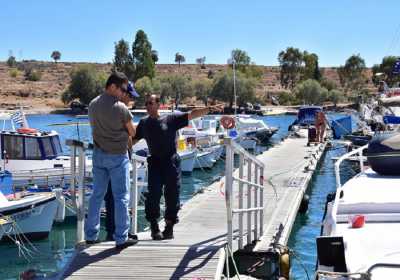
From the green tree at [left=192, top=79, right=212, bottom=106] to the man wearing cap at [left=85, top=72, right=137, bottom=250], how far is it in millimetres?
114925

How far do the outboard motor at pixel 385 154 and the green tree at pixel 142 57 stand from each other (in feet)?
403

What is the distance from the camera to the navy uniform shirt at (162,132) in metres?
8.51

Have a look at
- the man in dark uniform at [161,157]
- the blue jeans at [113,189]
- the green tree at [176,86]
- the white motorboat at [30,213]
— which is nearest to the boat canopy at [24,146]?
the white motorboat at [30,213]

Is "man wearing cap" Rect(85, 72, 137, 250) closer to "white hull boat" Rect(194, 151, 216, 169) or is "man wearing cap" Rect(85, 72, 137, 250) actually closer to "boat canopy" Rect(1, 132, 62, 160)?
"boat canopy" Rect(1, 132, 62, 160)

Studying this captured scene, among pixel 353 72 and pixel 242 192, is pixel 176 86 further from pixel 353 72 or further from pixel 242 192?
pixel 242 192

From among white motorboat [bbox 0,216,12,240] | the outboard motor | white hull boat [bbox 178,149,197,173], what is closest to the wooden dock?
the outboard motor

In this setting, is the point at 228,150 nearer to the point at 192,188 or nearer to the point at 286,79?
the point at 192,188

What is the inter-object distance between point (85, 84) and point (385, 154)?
114064 millimetres

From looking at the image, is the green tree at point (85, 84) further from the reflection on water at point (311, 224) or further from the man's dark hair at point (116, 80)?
the man's dark hair at point (116, 80)

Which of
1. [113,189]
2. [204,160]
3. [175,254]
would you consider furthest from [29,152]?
[175,254]

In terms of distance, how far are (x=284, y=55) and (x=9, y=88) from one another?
62.4m

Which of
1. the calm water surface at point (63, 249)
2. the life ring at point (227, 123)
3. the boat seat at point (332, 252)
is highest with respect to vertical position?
the life ring at point (227, 123)

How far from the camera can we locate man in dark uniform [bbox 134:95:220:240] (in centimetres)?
852

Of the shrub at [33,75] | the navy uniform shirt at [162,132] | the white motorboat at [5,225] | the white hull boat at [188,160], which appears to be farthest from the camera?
the shrub at [33,75]
